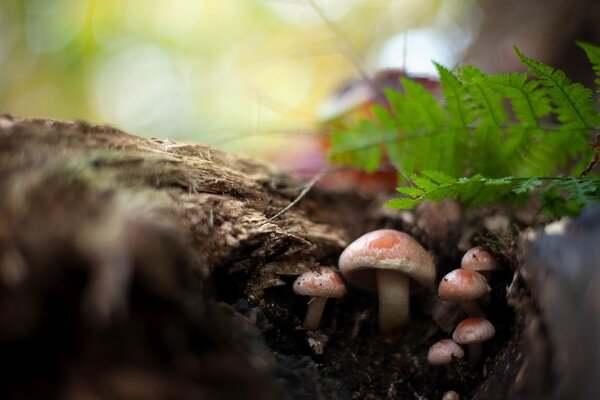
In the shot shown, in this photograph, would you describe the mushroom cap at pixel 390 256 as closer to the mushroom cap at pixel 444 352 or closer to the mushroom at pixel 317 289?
the mushroom at pixel 317 289

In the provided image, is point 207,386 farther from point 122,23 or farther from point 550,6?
point 122,23

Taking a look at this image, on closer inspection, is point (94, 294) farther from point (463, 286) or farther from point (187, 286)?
point (463, 286)

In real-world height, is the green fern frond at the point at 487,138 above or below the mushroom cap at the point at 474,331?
above

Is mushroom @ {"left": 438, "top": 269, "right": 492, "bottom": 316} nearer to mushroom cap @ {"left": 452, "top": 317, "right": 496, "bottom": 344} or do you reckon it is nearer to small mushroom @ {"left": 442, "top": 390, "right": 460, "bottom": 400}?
mushroom cap @ {"left": 452, "top": 317, "right": 496, "bottom": 344}

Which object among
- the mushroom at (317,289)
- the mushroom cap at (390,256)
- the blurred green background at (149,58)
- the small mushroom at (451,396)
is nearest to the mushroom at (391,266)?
the mushroom cap at (390,256)

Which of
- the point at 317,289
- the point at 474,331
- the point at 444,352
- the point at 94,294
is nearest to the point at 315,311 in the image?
the point at 317,289
